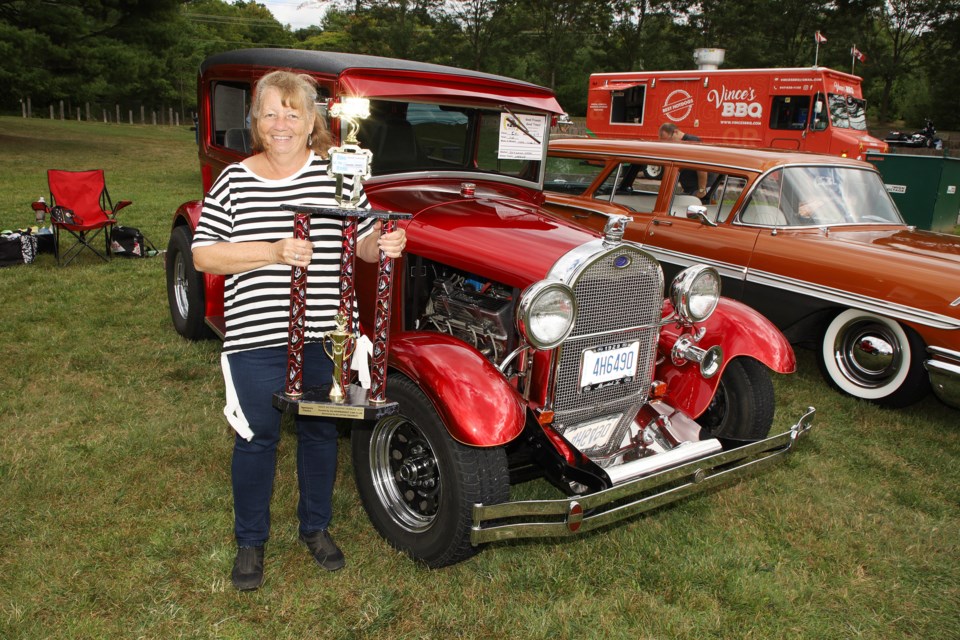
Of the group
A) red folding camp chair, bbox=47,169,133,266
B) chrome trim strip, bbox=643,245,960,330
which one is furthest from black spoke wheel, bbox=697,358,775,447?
red folding camp chair, bbox=47,169,133,266

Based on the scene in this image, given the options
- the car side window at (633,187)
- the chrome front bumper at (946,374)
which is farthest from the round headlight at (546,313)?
the car side window at (633,187)

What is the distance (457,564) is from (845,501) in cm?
207

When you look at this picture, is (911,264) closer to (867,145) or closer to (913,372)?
(913,372)

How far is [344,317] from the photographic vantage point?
2.41 m

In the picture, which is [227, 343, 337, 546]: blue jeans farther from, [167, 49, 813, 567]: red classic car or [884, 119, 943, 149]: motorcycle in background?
[884, 119, 943, 149]: motorcycle in background

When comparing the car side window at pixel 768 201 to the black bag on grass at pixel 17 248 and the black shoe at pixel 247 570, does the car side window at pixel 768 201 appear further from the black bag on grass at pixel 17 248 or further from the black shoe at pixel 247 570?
the black bag on grass at pixel 17 248

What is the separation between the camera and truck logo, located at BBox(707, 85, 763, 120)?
13984 mm

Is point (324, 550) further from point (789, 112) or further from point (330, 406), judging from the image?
point (789, 112)

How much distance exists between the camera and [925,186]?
10.4 m

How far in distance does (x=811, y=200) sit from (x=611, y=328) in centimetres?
344

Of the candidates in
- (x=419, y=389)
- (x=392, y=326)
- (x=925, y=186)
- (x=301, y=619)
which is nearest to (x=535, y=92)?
(x=392, y=326)

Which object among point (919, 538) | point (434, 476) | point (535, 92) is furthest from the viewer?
point (535, 92)

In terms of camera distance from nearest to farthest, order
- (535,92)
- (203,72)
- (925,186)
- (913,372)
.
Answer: (535,92)
(913,372)
(203,72)
(925,186)

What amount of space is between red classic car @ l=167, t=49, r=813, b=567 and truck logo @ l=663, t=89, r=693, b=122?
11.9 meters
